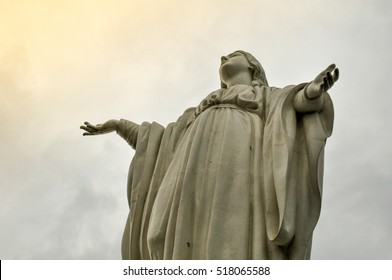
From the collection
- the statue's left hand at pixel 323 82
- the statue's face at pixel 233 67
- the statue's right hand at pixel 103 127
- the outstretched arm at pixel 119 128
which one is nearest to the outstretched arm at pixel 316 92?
the statue's left hand at pixel 323 82

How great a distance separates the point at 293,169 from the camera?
11.6 metres

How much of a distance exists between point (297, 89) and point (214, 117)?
1.33 metres

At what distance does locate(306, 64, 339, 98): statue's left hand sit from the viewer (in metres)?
11.5

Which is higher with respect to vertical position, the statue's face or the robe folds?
the statue's face

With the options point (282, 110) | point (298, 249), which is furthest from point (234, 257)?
point (282, 110)

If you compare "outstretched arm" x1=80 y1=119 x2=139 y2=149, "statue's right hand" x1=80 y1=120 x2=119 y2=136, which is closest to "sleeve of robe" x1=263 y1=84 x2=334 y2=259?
"outstretched arm" x1=80 y1=119 x2=139 y2=149

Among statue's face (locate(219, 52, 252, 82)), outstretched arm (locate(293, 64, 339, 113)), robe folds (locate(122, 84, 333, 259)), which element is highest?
statue's face (locate(219, 52, 252, 82))

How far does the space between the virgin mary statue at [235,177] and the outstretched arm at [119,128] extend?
29 cm

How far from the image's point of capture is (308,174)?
38.1 ft

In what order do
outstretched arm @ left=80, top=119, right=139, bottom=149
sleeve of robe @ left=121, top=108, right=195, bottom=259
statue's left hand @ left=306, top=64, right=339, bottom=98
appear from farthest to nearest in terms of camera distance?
outstretched arm @ left=80, top=119, right=139, bottom=149, sleeve of robe @ left=121, top=108, right=195, bottom=259, statue's left hand @ left=306, top=64, right=339, bottom=98

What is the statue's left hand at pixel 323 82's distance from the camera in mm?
11484

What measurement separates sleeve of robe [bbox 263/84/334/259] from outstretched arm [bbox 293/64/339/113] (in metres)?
0.10

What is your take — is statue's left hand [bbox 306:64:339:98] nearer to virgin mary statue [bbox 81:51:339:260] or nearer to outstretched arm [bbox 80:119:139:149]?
virgin mary statue [bbox 81:51:339:260]

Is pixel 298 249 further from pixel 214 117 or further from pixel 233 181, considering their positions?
pixel 214 117
